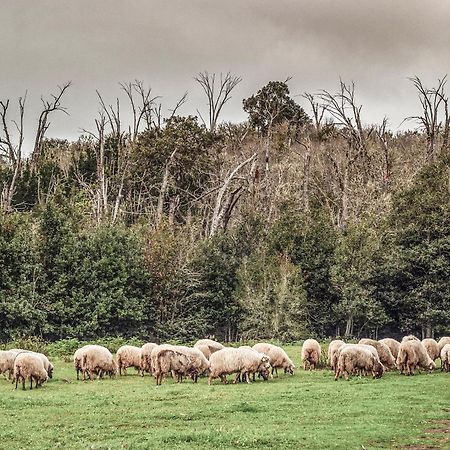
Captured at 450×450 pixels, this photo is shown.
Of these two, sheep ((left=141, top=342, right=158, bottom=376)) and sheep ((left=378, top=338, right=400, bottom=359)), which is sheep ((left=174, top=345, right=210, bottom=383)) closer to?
sheep ((left=141, top=342, right=158, bottom=376))

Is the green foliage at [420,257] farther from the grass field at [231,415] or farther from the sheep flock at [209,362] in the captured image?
the grass field at [231,415]

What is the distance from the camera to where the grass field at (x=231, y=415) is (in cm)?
1567

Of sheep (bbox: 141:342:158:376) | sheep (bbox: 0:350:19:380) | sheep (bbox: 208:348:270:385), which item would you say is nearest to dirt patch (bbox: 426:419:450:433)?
sheep (bbox: 208:348:270:385)

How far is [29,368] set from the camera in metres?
24.8

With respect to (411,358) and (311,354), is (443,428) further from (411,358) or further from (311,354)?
(311,354)

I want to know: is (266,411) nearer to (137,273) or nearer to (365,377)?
(365,377)

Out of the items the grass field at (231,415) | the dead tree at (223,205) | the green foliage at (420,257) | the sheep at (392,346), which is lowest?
the grass field at (231,415)

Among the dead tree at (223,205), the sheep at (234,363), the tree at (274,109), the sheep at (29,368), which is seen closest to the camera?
the sheep at (29,368)

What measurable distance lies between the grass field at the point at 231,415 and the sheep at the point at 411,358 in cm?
200

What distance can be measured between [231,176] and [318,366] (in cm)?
3124

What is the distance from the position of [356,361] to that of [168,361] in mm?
7613

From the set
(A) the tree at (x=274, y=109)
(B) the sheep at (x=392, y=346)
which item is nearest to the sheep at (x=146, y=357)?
(B) the sheep at (x=392, y=346)

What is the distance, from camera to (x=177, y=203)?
66.8 metres

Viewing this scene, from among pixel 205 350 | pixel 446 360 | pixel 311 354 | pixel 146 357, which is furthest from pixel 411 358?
pixel 146 357
